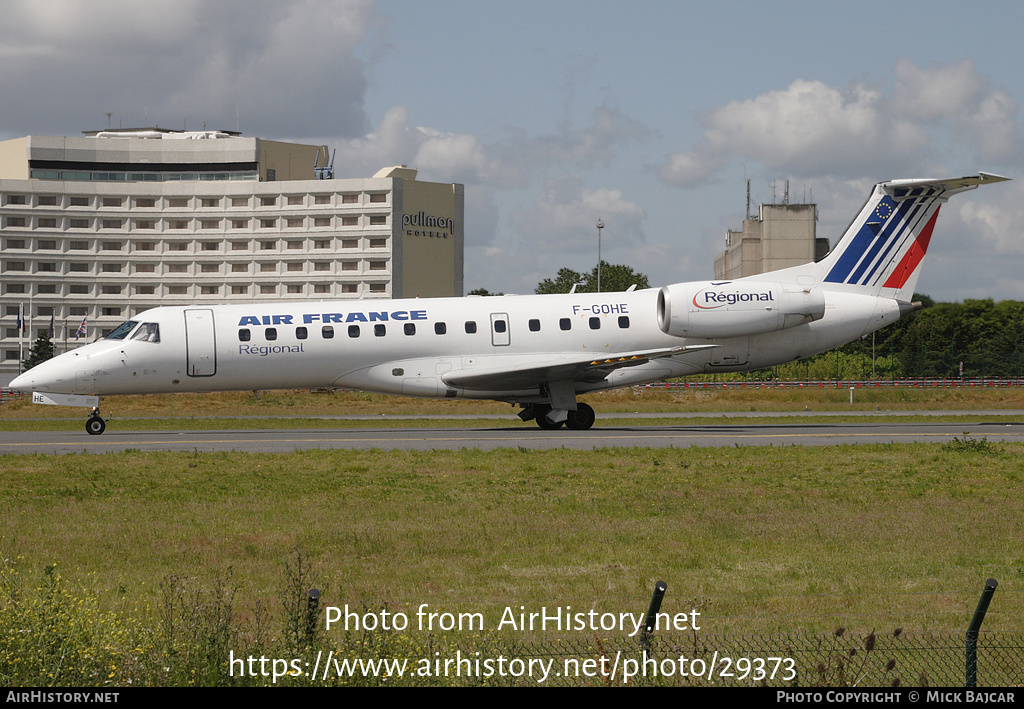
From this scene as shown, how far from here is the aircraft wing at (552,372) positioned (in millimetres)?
28750

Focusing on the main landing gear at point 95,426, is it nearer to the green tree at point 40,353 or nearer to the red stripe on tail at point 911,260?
the red stripe on tail at point 911,260

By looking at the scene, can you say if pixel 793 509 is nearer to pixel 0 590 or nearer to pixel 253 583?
pixel 253 583

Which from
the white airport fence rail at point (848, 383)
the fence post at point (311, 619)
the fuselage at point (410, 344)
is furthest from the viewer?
the white airport fence rail at point (848, 383)

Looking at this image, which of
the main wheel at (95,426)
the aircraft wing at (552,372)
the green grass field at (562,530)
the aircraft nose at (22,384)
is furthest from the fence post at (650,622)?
the main wheel at (95,426)

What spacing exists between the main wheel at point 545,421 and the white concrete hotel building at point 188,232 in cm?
8678

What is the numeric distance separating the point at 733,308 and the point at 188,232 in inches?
4047

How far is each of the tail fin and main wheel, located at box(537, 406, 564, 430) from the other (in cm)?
898

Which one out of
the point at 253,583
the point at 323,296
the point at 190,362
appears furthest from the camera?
the point at 323,296

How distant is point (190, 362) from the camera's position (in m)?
28.6

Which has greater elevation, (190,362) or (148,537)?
(190,362)

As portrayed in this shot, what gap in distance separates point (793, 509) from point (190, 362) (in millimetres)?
18154

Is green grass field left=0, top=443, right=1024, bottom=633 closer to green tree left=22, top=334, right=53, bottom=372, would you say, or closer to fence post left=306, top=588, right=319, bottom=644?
fence post left=306, top=588, right=319, bottom=644

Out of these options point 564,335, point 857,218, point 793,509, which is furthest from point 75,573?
point 857,218

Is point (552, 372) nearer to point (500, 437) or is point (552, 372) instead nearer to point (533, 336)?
point (533, 336)
